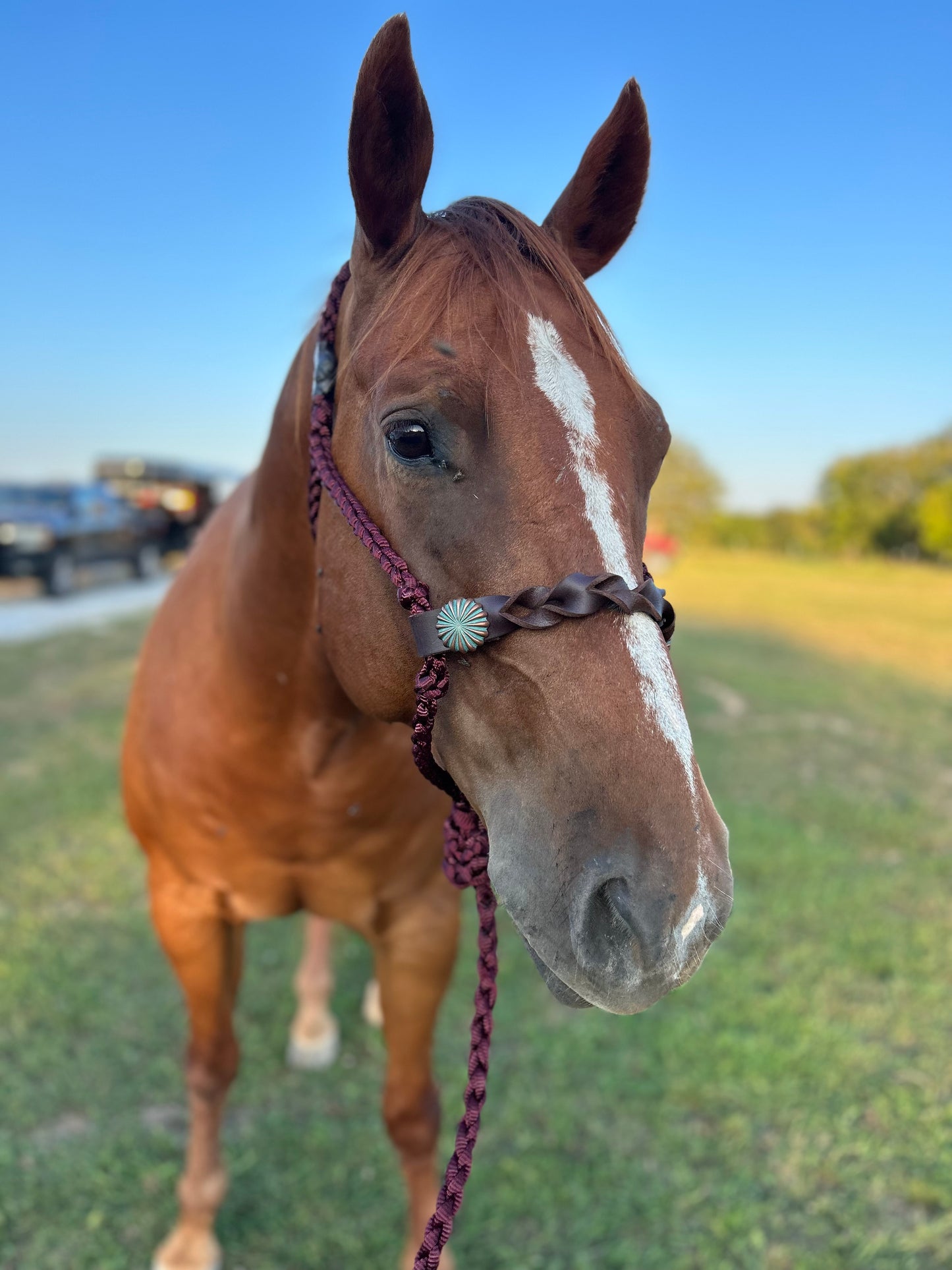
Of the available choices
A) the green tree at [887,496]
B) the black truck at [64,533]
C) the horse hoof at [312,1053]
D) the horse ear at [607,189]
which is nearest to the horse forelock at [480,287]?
the horse ear at [607,189]

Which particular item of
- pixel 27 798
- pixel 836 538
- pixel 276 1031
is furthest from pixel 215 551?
pixel 836 538

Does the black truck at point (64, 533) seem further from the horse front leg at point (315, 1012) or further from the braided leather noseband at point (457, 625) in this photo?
the braided leather noseband at point (457, 625)

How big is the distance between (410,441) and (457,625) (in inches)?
12.1

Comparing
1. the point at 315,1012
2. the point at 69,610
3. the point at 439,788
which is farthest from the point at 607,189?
the point at 69,610

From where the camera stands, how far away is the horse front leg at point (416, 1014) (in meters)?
2.21

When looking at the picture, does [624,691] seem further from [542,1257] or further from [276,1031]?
[276,1031]

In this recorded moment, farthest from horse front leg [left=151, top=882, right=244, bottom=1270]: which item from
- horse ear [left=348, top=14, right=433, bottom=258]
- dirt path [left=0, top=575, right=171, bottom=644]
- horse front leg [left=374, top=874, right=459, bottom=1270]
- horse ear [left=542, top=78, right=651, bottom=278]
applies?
dirt path [left=0, top=575, right=171, bottom=644]

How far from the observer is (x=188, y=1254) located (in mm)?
2408

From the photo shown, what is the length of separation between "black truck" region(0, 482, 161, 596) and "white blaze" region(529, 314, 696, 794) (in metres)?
13.8

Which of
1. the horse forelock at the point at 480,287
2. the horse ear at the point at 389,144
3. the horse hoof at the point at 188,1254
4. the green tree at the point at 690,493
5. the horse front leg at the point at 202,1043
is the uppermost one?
the horse ear at the point at 389,144

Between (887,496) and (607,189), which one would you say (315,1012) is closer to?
(607,189)

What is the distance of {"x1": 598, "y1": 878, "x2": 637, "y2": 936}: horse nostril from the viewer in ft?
3.55

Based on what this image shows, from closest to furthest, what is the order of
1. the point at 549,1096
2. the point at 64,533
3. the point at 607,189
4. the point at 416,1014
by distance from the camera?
the point at 607,189, the point at 416,1014, the point at 549,1096, the point at 64,533

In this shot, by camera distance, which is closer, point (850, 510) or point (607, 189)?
point (607, 189)
